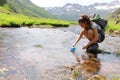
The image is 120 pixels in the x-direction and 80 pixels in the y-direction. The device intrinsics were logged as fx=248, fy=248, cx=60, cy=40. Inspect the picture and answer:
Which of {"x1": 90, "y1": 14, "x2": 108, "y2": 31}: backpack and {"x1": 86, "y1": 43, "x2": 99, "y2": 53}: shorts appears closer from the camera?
{"x1": 90, "y1": 14, "x2": 108, "y2": 31}: backpack

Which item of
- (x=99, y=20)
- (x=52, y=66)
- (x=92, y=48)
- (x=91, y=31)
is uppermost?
(x=99, y=20)

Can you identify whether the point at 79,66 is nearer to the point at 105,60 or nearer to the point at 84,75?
the point at 84,75

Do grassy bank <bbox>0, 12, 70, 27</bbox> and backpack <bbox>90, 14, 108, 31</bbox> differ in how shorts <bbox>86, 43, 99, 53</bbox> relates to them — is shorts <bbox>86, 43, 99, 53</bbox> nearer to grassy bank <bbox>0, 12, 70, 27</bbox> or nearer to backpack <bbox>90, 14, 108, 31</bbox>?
backpack <bbox>90, 14, 108, 31</bbox>

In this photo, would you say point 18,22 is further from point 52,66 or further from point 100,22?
point 52,66

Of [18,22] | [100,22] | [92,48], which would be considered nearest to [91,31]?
[100,22]

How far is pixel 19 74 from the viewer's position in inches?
485

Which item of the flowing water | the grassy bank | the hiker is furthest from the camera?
the grassy bank

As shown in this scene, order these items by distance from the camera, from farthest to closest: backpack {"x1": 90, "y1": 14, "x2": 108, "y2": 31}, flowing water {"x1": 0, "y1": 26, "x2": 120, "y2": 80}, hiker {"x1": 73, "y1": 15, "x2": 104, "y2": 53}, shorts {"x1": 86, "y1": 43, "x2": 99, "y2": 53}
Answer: shorts {"x1": 86, "y1": 43, "x2": 99, "y2": 53} → backpack {"x1": 90, "y1": 14, "x2": 108, "y2": 31} → hiker {"x1": 73, "y1": 15, "x2": 104, "y2": 53} → flowing water {"x1": 0, "y1": 26, "x2": 120, "y2": 80}

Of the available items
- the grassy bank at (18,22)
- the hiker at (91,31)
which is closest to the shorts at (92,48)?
the hiker at (91,31)

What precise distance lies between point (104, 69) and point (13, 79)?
560 cm

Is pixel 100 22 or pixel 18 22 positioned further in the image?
pixel 18 22

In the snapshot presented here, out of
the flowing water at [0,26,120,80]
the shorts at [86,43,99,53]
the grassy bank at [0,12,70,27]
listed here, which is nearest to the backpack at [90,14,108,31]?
the shorts at [86,43,99,53]

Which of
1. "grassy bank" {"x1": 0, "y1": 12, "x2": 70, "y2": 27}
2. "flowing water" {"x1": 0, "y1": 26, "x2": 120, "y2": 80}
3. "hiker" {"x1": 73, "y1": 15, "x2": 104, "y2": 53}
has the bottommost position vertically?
"grassy bank" {"x1": 0, "y1": 12, "x2": 70, "y2": 27}

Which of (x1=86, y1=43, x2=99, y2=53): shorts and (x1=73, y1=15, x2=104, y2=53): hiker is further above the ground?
(x1=73, y1=15, x2=104, y2=53): hiker
